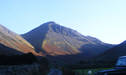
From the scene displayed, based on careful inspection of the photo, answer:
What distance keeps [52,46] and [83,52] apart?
23.6 m

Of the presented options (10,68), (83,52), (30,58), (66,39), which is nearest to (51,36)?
(66,39)

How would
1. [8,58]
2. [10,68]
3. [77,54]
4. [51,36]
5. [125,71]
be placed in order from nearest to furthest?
[125,71] < [10,68] < [8,58] < [77,54] < [51,36]

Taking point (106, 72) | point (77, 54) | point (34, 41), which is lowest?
point (106, 72)

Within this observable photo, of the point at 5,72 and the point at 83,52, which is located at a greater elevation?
the point at 83,52

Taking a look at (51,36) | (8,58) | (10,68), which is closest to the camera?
(10,68)

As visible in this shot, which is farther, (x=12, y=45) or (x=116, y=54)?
(x=12, y=45)

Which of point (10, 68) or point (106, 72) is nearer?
point (106, 72)

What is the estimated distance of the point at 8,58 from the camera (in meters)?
33.4

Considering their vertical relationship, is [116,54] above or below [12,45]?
below

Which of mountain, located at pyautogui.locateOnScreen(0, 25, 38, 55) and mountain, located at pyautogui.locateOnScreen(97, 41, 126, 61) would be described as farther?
mountain, located at pyautogui.locateOnScreen(0, 25, 38, 55)

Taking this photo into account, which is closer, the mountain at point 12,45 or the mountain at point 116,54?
the mountain at point 116,54

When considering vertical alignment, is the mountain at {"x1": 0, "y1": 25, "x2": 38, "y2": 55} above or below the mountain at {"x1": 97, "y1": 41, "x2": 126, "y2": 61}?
above

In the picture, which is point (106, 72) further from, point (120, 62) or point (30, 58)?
point (30, 58)

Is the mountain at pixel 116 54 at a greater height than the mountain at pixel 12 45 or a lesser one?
lesser
